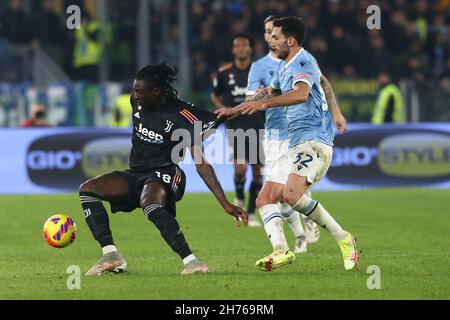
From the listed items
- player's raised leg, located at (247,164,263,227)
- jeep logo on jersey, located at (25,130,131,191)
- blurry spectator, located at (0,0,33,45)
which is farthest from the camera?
blurry spectator, located at (0,0,33,45)

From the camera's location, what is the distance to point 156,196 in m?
9.27

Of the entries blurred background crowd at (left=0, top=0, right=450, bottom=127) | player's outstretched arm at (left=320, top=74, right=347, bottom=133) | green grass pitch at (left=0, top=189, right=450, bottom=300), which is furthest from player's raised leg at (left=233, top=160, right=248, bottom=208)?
blurred background crowd at (left=0, top=0, right=450, bottom=127)

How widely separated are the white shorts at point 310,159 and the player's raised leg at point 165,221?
113 cm

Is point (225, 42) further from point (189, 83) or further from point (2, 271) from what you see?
point (2, 271)

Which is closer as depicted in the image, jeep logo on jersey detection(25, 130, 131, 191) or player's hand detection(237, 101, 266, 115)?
player's hand detection(237, 101, 266, 115)

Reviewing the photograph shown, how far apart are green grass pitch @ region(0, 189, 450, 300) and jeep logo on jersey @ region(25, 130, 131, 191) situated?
1438 millimetres

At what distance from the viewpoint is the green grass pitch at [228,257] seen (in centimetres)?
836

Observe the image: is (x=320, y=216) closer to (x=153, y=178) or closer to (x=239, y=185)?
(x=153, y=178)

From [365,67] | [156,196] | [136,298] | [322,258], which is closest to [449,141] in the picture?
[365,67]

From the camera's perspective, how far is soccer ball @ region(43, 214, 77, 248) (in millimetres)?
9773

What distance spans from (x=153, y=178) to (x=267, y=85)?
120 inches

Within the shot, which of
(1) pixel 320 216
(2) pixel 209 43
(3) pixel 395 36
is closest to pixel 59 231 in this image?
(1) pixel 320 216

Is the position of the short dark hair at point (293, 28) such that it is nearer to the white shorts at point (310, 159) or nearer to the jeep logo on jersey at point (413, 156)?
the white shorts at point (310, 159)

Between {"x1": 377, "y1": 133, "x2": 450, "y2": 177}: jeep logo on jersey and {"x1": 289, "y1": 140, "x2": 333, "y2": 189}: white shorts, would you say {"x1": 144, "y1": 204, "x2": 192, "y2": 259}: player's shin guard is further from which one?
{"x1": 377, "y1": 133, "x2": 450, "y2": 177}: jeep logo on jersey
